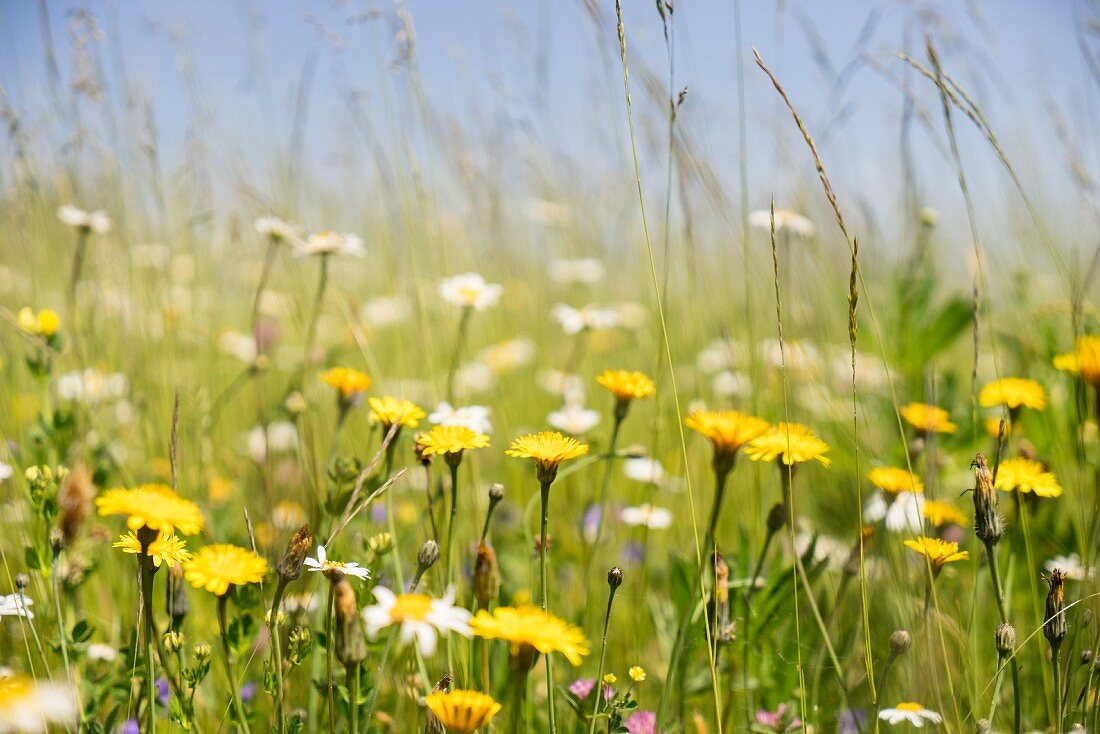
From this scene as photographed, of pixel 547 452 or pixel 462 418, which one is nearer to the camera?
pixel 547 452

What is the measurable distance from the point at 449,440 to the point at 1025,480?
0.67 m

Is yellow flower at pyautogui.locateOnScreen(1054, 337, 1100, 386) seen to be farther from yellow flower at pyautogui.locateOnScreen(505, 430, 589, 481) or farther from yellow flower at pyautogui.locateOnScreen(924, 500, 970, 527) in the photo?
yellow flower at pyautogui.locateOnScreen(505, 430, 589, 481)

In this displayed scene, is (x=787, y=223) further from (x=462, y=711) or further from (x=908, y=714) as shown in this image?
(x=462, y=711)

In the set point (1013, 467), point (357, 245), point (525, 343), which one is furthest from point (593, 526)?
point (525, 343)

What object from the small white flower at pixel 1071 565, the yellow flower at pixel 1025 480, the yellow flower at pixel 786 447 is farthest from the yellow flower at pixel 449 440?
the small white flower at pixel 1071 565

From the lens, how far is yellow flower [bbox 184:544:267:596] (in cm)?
64

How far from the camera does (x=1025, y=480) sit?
2.91 ft

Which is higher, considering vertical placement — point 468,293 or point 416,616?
point 468,293

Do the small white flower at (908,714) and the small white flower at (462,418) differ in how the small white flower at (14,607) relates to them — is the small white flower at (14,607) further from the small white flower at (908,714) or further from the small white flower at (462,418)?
the small white flower at (908,714)

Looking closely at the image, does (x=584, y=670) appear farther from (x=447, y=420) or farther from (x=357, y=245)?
(x=357, y=245)

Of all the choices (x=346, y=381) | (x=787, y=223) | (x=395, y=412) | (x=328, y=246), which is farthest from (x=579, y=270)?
(x=395, y=412)

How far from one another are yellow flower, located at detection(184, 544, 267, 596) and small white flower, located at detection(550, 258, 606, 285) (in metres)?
1.78

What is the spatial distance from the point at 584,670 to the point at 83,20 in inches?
61.9

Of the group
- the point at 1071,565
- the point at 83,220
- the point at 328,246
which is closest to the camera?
the point at 1071,565
